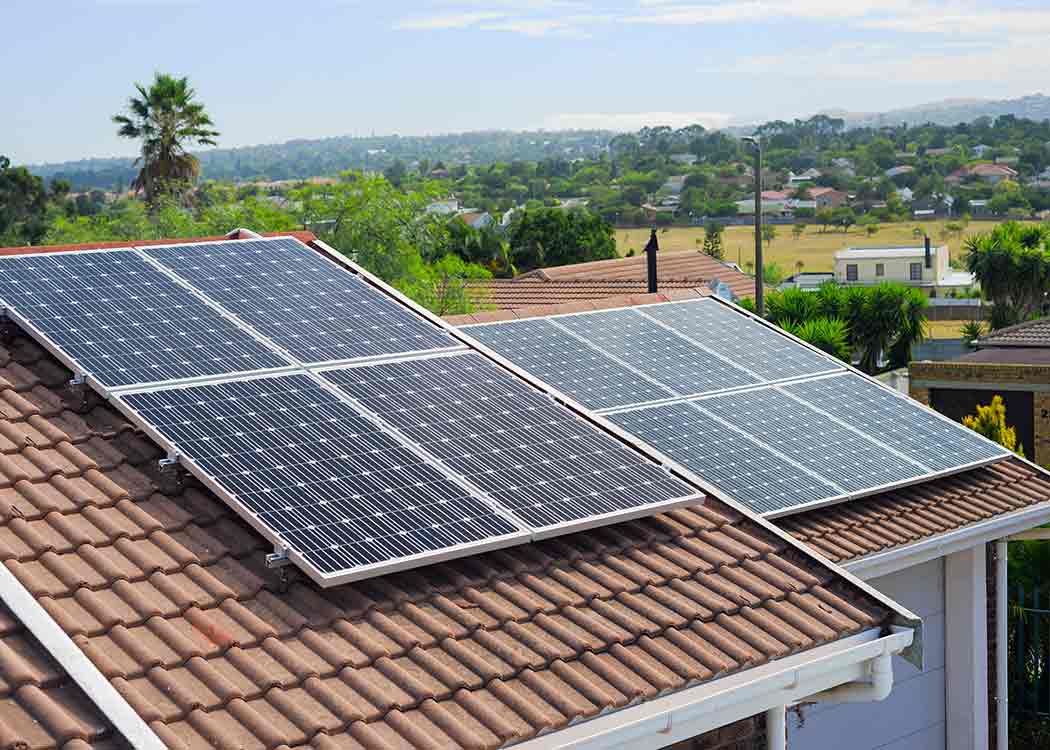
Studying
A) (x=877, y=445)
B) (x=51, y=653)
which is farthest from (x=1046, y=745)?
(x=51, y=653)

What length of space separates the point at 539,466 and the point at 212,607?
92.3 inches

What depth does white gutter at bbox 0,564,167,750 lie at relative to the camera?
570 centimetres

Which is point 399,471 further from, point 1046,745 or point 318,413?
point 1046,745

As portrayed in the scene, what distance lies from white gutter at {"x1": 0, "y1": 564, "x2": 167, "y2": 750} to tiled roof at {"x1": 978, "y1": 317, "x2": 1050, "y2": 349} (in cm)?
3528

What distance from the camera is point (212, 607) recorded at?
693 centimetres

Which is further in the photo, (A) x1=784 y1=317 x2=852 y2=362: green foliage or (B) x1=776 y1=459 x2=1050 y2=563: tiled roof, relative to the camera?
(A) x1=784 y1=317 x2=852 y2=362: green foliage

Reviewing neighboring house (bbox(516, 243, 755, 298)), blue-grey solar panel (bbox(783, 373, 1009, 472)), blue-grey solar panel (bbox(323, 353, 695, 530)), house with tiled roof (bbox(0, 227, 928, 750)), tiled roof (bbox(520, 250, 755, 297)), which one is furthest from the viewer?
tiled roof (bbox(520, 250, 755, 297))

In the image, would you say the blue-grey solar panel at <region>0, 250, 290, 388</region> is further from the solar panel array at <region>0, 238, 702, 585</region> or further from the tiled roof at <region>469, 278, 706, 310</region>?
the tiled roof at <region>469, 278, 706, 310</region>

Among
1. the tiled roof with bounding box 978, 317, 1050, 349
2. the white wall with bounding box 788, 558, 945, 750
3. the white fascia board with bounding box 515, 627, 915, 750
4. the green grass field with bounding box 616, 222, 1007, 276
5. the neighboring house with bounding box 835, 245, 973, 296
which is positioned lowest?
the green grass field with bounding box 616, 222, 1007, 276

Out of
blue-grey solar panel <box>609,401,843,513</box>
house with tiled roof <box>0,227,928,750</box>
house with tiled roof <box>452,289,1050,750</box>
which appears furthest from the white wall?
house with tiled roof <box>0,227,928,750</box>

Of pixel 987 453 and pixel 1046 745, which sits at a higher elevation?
pixel 987 453

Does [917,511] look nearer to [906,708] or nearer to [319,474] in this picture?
[906,708]

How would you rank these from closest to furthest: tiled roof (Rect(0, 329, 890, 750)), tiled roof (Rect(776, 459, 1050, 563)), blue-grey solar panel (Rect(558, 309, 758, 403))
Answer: tiled roof (Rect(0, 329, 890, 750)) < tiled roof (Rect(776, 459, 1050, 563)) < blue-grey solar panel (Rect(558, 309, 758, 403))

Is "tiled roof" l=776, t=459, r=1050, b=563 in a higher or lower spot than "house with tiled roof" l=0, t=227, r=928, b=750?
lower
